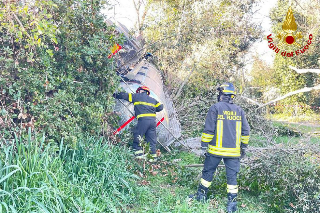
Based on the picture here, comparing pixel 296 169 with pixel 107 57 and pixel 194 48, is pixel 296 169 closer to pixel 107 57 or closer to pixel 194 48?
pixel 107 57

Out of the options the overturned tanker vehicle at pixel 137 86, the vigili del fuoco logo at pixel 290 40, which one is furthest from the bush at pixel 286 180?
the vigili del fuoco logo at pixel 290 40

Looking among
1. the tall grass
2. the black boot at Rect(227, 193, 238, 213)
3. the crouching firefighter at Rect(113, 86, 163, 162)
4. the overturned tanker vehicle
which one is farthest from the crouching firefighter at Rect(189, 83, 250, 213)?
the overturned tanker vehicle

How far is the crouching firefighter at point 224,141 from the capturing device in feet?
12.6

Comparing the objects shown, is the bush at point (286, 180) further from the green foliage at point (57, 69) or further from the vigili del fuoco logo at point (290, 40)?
the vigili del fuoco logo at point (290, 40)

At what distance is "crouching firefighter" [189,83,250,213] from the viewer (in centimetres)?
383

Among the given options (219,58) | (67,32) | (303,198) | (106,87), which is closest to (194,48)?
(219,58)

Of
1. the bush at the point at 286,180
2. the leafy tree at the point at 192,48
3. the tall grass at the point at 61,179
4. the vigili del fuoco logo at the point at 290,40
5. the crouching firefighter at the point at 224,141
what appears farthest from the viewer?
the vigili del fuoco logo at the point at 290,40

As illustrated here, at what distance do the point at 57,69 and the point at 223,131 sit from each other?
257 centimetres

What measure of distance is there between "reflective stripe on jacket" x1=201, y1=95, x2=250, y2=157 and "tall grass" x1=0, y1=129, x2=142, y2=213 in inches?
49.1

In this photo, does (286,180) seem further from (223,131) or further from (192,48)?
(192,48)

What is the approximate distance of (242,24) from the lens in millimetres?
11227

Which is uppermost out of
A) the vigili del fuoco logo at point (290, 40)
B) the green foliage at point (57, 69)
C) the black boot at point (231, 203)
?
the vigili del fuoco logo at point (290, 40)

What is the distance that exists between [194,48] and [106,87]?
4.79m

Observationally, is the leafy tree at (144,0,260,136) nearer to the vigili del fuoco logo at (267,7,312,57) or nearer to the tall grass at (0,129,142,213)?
the tall grass at (0,129,142,213)
